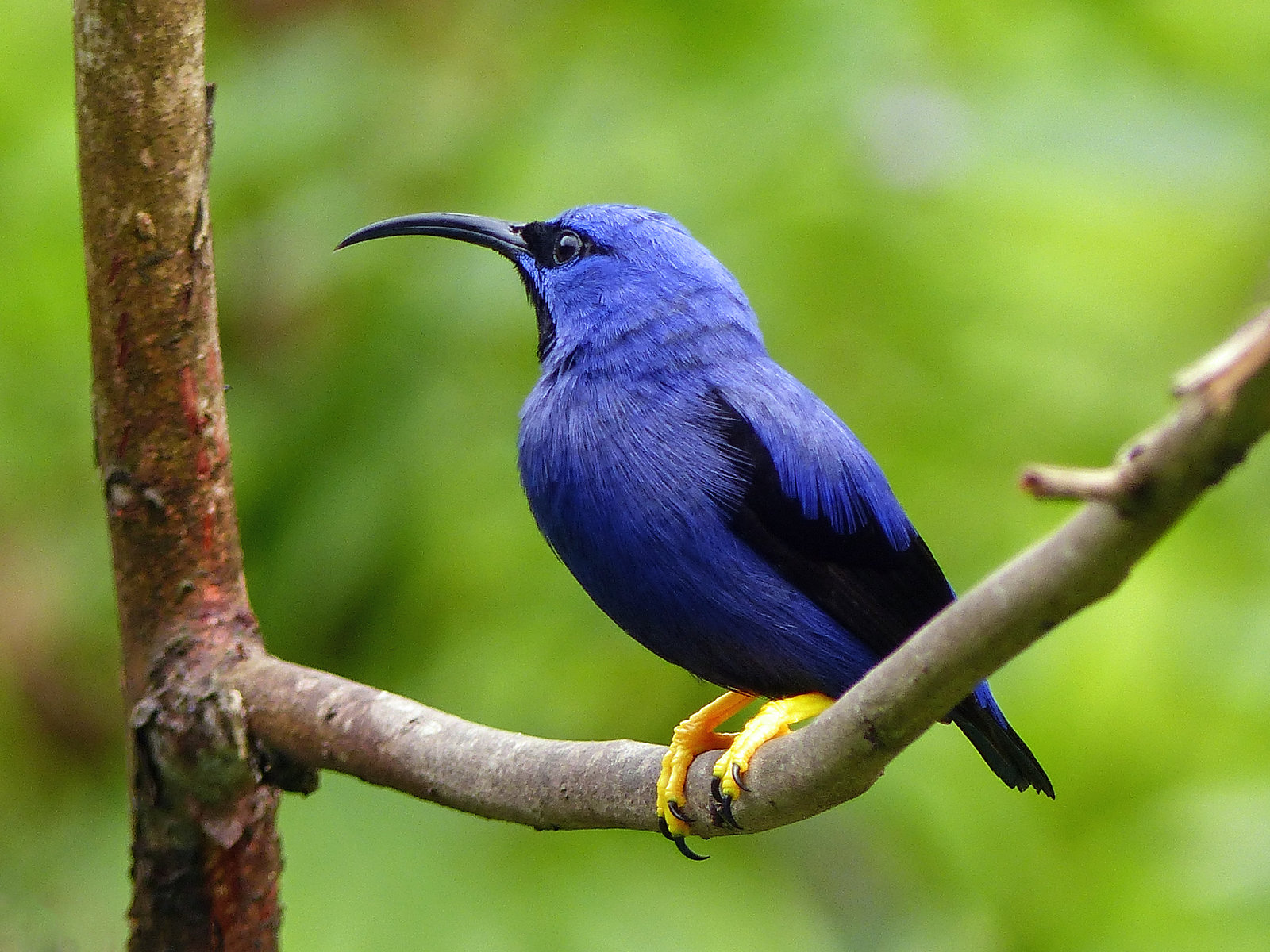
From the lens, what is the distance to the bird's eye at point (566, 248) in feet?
13.6

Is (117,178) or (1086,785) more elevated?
(117,178)

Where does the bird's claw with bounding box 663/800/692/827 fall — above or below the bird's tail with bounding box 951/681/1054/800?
above

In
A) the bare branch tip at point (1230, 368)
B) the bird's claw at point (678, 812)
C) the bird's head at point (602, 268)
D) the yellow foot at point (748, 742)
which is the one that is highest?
the bird's head at point (602, 268)

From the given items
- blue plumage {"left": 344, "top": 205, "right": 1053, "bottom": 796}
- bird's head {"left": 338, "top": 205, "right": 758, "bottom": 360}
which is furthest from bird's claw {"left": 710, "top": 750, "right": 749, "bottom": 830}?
bird's head {"left": 338, "top": 205, "right": 758, "bottom": 360}

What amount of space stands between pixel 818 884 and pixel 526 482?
4.77 ft

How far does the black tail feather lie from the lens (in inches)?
130

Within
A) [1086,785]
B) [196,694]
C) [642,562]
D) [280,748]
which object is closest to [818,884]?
[1086,785]

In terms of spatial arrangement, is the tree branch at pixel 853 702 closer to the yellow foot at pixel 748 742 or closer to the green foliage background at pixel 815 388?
the yellow foot at pixel 748 742

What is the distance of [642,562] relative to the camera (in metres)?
3.11

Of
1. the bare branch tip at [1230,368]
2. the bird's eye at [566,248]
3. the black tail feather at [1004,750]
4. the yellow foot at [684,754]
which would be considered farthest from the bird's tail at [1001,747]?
the bare branch tip at [1230,368]

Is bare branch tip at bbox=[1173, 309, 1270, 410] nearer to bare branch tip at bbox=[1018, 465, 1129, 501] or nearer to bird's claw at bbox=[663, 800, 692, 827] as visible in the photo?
bare branch tip at bbox=[1018, 465, 1129, 501]

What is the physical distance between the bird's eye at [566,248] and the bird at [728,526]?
1.72ft

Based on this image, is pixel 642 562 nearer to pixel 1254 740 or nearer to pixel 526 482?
pixel 526 482

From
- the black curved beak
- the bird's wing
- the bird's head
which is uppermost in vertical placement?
the black curved beak
